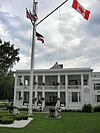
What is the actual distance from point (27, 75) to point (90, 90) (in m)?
12.0

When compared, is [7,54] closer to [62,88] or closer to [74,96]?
[62,88]

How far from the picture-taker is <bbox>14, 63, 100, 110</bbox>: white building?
3881cm

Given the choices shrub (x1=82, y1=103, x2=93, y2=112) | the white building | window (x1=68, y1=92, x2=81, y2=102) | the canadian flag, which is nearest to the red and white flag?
the canadian flag

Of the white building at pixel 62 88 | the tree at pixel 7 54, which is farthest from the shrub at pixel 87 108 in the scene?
the tree at pixel 7 54

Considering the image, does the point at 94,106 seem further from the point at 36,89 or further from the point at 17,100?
the point at 17,100

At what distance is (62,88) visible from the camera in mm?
40312

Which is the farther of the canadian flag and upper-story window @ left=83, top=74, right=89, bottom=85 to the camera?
upper-story window @ left=83, top=74, right=89, bottom=85

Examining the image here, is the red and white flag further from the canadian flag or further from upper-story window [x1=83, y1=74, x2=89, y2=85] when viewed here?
upper-story window [x1=83, y1=74, x2=89, y2=85]

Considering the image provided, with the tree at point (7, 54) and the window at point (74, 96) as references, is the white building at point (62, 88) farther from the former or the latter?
the tree at point (7, 54)

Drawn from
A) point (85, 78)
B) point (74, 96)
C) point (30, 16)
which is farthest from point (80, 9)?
point (85, 78)

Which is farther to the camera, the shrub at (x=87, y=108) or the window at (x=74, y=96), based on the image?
the window at (x=74, y=96)

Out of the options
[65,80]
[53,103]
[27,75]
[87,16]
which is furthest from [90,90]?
[87,16]

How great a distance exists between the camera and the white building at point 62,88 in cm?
3881

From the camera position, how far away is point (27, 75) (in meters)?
41.8
